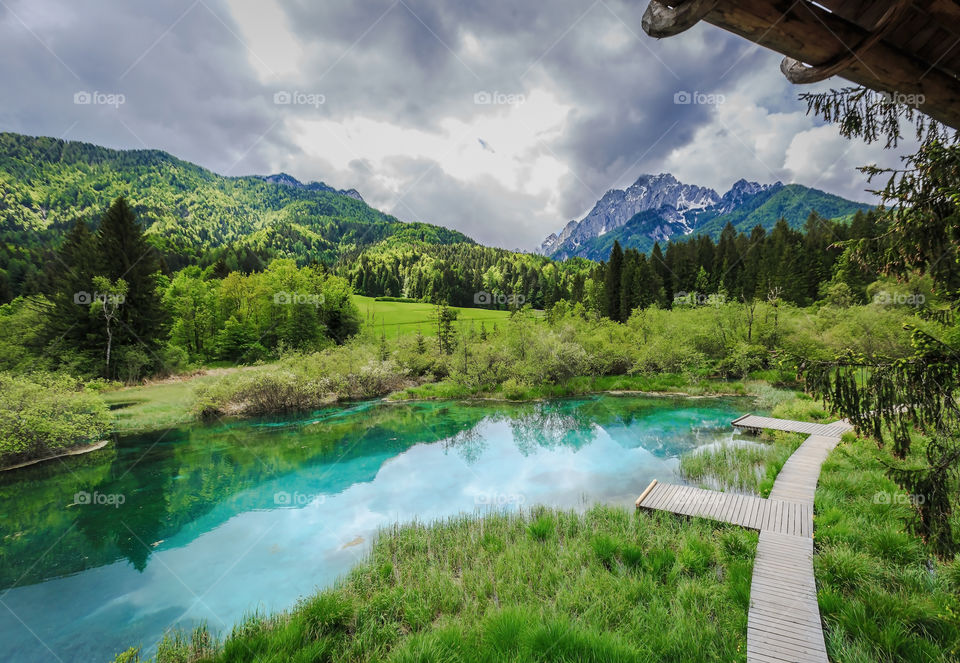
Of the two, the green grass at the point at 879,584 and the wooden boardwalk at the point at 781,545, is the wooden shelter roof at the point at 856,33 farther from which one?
the wooden boardwalk at the point at 781,545

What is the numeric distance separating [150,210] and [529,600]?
159 meters

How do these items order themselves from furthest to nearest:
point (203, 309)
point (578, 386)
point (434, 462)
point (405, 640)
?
point (203, 309) < point (578, 386) < point (434, 462) < point (405, 640)

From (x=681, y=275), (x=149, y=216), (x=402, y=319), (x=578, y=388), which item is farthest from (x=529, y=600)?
(x=149, y=216)

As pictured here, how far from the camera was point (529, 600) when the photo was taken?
6.37m

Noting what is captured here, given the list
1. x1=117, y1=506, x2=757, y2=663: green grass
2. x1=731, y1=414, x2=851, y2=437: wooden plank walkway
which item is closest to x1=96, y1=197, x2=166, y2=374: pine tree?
x1=117, y1=506, x2=757, y2=663: green grass

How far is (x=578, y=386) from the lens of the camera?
28688 mm

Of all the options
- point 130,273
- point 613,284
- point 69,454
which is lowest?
point 69,454

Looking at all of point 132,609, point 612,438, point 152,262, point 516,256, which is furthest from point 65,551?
point 516,256

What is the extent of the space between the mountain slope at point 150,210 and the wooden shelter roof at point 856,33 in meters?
82.7

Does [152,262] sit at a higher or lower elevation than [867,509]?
higher

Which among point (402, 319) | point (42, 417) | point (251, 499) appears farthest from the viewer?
point (402, 319)

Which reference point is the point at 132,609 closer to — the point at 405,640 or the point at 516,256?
the point at 405,640

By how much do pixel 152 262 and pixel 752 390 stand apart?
157 feet

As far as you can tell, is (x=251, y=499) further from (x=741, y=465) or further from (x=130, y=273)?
(x=130, y=273)
